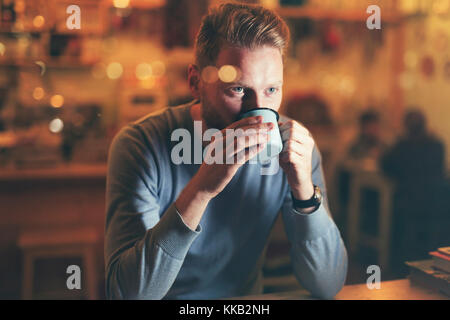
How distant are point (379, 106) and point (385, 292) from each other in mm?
3311

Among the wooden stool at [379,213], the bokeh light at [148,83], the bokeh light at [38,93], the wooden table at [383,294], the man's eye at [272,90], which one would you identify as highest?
the bokeh light at [148,83]

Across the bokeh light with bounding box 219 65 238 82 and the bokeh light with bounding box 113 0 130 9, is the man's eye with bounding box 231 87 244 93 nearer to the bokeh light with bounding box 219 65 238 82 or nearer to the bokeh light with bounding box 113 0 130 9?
the bokeh light with bounding box 219 65 238 82

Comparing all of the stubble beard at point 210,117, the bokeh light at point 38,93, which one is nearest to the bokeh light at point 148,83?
the bokeh light at point 38,93

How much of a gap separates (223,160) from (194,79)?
0.24 m

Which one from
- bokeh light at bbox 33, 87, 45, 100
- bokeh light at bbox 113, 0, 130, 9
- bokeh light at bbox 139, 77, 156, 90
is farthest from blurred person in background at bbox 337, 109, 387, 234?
bokeh light at bbox 33, 87, 45, 100

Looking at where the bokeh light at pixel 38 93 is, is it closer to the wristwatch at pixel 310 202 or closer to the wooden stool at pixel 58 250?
the wooden stool at pixel 58 250

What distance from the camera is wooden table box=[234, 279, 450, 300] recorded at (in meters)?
0.86

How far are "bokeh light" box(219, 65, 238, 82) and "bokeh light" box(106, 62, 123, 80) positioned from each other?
289 cm

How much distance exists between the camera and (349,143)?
363 centimetres

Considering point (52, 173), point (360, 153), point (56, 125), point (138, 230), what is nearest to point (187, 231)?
point (138, 230)

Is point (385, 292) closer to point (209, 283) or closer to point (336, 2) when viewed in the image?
point (209, 283)

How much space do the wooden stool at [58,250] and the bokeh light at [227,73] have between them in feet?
4.94

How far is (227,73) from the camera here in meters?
0.87

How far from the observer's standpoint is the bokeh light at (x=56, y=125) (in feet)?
9.19
